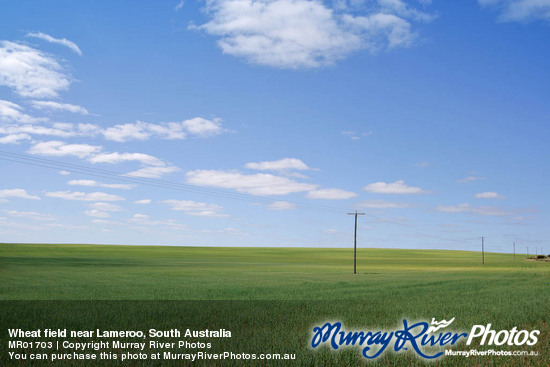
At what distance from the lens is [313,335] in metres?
15.9

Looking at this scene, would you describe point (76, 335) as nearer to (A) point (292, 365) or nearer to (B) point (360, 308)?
(A) point (292, 365)

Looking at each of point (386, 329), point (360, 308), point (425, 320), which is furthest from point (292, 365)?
point (360, 308)

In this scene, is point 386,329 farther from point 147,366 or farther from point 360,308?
point 147,366

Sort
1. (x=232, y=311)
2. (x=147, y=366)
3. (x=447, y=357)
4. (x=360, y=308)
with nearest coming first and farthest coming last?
(x=147, y=366), (x=447, y=357), (x=232, y=311), (x=360, y=308)

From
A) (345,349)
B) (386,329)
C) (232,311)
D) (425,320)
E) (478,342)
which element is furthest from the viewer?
(232,311)

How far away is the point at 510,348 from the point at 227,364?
9169mm

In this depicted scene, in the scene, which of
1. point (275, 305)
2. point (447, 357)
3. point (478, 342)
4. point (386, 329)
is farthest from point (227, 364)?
point (275, 305)

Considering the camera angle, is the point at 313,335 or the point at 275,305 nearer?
the point at 313,335

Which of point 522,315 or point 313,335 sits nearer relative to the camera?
point 313,335

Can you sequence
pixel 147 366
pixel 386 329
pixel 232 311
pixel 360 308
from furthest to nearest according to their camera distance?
pixel 360 308, pixel 232 311, pixel 386 329, pixel 147 366

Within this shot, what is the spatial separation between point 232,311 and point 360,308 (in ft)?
22.7

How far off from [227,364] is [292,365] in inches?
70.0

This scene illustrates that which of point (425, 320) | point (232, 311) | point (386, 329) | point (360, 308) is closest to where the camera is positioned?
point (386, 329)

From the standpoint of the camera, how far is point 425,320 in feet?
64.9
